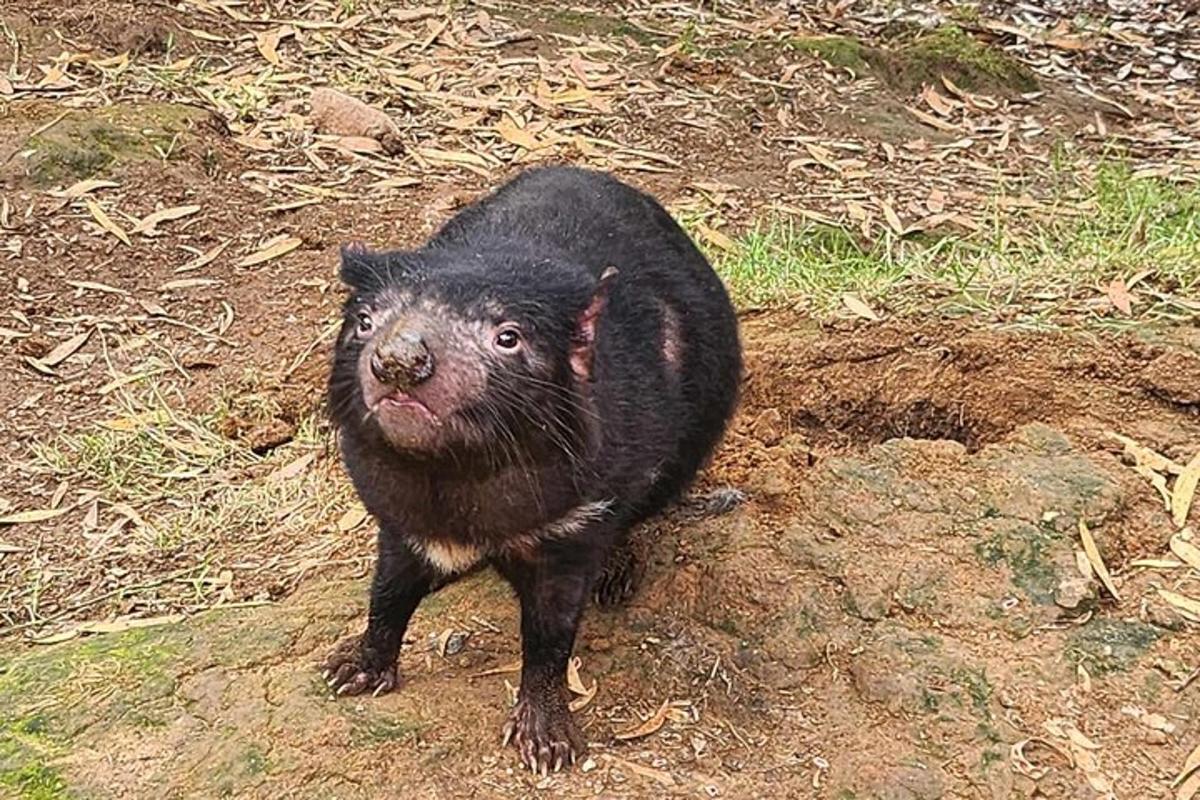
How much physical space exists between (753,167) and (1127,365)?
272 centimetres

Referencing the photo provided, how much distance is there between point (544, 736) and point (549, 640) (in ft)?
0.55

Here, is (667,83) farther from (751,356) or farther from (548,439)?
(548,439)

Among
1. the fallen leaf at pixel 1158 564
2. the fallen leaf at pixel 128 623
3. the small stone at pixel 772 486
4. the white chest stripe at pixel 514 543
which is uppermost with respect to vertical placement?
the white chest stripe at pixel 514 543

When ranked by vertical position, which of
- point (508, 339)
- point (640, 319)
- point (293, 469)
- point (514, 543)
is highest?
point (508, 339)

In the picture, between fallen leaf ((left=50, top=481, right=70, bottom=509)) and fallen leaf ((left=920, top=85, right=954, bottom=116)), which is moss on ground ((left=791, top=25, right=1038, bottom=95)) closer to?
fallen leaf ((left=920, top=85, right=954, bottom=116))

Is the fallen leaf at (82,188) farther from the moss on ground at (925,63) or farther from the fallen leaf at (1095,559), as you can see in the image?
the fallen leaf at (1095,559)

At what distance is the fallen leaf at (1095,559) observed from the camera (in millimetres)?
2941

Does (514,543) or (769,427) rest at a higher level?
(514,543)

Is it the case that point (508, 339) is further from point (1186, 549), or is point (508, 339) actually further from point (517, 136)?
point (517, 136)

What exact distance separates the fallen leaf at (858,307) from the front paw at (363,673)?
6.55ft

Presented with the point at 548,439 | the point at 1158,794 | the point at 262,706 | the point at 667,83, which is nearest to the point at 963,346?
the point at 1158,794

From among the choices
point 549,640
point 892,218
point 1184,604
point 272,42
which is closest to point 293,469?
point 549,640

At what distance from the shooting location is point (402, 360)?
7.02 ft

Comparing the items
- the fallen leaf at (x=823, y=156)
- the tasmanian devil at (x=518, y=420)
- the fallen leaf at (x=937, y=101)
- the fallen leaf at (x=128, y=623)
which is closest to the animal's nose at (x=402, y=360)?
the tasmanian devil at (x=518, y=420)
